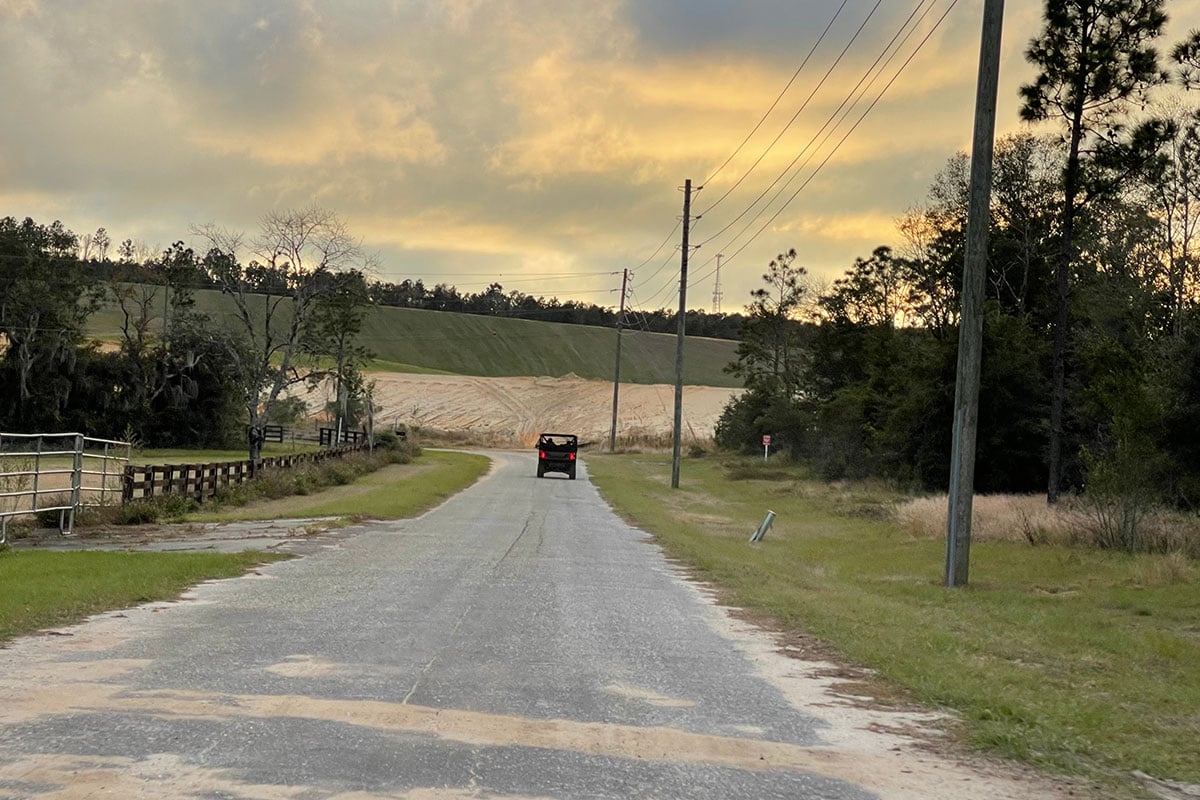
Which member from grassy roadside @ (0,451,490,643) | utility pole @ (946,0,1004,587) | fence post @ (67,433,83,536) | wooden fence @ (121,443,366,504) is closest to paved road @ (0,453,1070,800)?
grassy roadside @ (0,451,490,643)

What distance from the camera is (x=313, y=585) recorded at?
14945 millimetres

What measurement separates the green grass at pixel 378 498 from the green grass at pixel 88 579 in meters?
9.45

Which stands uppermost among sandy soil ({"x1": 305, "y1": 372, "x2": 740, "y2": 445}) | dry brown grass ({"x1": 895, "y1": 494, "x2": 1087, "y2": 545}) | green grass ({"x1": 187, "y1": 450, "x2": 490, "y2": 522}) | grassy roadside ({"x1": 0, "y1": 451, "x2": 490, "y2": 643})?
sandy soil ({"x1": 305, "y1": 372, "x2": 740, "y2": 445})

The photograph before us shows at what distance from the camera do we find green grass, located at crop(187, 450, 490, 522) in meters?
29.0

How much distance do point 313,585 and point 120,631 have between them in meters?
4.25

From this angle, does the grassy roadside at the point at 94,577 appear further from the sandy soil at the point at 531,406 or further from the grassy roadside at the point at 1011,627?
the sandy soil at the point at 531,406

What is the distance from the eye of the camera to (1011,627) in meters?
14.3

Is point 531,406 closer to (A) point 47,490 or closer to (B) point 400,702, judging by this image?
(A) point 47,490

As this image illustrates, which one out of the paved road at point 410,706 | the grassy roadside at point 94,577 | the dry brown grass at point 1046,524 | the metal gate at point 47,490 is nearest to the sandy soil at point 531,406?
the dry brown grass at point 1046,524

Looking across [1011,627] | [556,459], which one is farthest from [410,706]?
[556,459]

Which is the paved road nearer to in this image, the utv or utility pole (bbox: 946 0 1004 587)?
utility pole (bbox: 946 0 1004 587)

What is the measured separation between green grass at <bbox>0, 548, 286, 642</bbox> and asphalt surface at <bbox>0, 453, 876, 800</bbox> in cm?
65

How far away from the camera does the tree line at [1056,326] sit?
2552 cm

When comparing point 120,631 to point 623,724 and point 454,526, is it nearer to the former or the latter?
point 623,724
